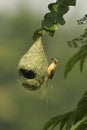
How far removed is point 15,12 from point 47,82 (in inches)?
1373

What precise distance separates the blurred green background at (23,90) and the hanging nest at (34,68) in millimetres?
22550

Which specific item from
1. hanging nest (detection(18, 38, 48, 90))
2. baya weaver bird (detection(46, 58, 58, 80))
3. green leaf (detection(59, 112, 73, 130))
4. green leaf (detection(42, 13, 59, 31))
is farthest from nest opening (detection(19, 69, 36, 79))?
green leaf (detection(42, 13, 59, 31))

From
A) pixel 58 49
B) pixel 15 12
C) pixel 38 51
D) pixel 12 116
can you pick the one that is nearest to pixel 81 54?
pixel 38 51

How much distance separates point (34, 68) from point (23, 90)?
904 inches

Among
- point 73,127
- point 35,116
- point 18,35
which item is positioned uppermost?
point 73,127

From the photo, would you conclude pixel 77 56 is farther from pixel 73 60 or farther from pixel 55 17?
pixel 55 17

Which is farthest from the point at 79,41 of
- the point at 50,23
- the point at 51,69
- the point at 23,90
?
the point at 23,90

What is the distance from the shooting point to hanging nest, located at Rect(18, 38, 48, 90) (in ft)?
12.3

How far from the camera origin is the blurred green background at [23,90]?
2916 cm

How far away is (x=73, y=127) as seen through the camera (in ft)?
10.9

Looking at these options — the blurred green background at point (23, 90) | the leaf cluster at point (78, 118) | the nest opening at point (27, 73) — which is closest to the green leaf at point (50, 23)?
the leaf cluster at point (78, 118)

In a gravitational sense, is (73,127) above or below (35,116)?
above

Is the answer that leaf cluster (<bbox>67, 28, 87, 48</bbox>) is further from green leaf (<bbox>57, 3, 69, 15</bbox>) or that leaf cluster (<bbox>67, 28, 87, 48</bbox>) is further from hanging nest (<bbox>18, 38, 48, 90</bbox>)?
hanging nest (<bbox>18, 38, 48, 90</bbox>)

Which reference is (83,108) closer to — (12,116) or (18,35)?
(12,116)
